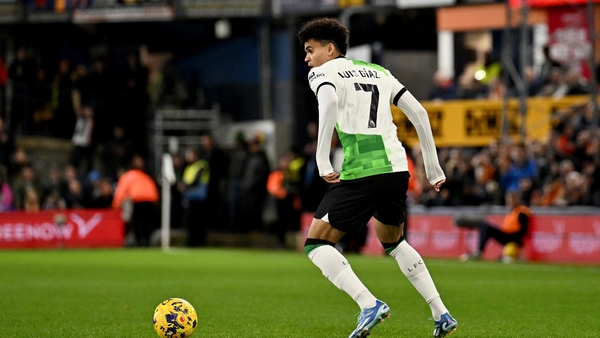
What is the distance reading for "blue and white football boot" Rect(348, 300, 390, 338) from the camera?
716cm

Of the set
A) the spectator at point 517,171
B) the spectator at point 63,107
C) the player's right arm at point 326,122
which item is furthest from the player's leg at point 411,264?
the spectator at point 63,107

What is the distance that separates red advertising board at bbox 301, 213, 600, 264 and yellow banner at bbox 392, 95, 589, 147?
2.65 m

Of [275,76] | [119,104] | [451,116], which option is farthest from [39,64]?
[451,116]

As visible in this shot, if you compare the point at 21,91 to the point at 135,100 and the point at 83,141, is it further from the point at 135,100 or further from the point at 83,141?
the point at 135,100

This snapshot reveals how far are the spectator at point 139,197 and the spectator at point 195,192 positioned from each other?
0.84m

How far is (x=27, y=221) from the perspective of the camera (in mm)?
25797

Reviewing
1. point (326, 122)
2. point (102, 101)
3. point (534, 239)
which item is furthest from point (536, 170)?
point (326, 122)

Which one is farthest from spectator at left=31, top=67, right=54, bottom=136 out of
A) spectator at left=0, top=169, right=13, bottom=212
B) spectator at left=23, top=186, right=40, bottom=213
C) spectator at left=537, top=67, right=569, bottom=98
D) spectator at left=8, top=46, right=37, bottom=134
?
spectator at left=537, top=67, right=569, bottom=98

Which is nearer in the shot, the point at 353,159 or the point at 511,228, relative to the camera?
the point at 353,159

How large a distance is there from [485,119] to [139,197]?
27.5 feet

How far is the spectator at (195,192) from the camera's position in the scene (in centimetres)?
2619

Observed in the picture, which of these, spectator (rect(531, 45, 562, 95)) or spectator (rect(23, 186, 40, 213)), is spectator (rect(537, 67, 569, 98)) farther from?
spectator (rect(23, 186, 40, 213))

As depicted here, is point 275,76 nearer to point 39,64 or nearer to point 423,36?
point 423,36

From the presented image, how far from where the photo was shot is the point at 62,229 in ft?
85.7
